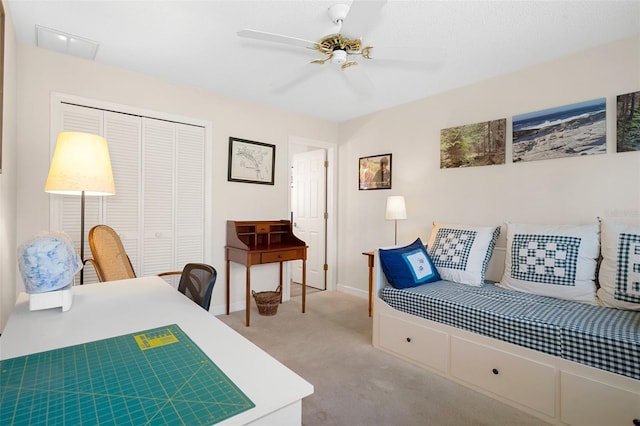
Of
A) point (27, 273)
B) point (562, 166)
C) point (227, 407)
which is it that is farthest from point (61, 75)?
point (562, 166)

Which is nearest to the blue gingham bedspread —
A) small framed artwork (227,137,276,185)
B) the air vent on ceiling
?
small framed artwork (227,137,276,185)

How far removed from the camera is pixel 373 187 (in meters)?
4.09

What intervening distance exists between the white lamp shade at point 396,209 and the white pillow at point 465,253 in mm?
574

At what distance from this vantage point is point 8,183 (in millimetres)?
2010

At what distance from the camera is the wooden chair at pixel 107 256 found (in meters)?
2.17

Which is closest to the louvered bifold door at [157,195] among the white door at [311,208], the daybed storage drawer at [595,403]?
the white door at [311,208]

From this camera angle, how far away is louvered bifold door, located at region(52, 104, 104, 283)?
2.57 meters

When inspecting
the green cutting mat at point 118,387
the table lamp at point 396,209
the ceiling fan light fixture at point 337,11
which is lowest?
the green cutting mat at point 118,387

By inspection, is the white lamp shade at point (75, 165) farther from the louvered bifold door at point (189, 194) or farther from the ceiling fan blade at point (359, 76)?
the ceiling fan blade at point (359, 76)

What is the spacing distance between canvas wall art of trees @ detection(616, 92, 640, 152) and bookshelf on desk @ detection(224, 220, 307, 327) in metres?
2.86

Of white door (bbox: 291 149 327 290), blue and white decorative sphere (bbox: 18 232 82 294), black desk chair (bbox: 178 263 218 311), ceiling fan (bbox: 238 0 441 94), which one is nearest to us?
blue and white decorative sphere (bbox: 18 232 82 294)

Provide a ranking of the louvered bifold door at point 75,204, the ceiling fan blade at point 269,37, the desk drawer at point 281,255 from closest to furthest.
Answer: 1. the ceiling fan blade at point 269,37
2. the louvered bifold door at point 75,204
3. the desk drawer at point 281,255

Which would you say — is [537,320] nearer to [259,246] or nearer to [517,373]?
[517,373]

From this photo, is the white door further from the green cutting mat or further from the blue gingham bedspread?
the green cutting mat
